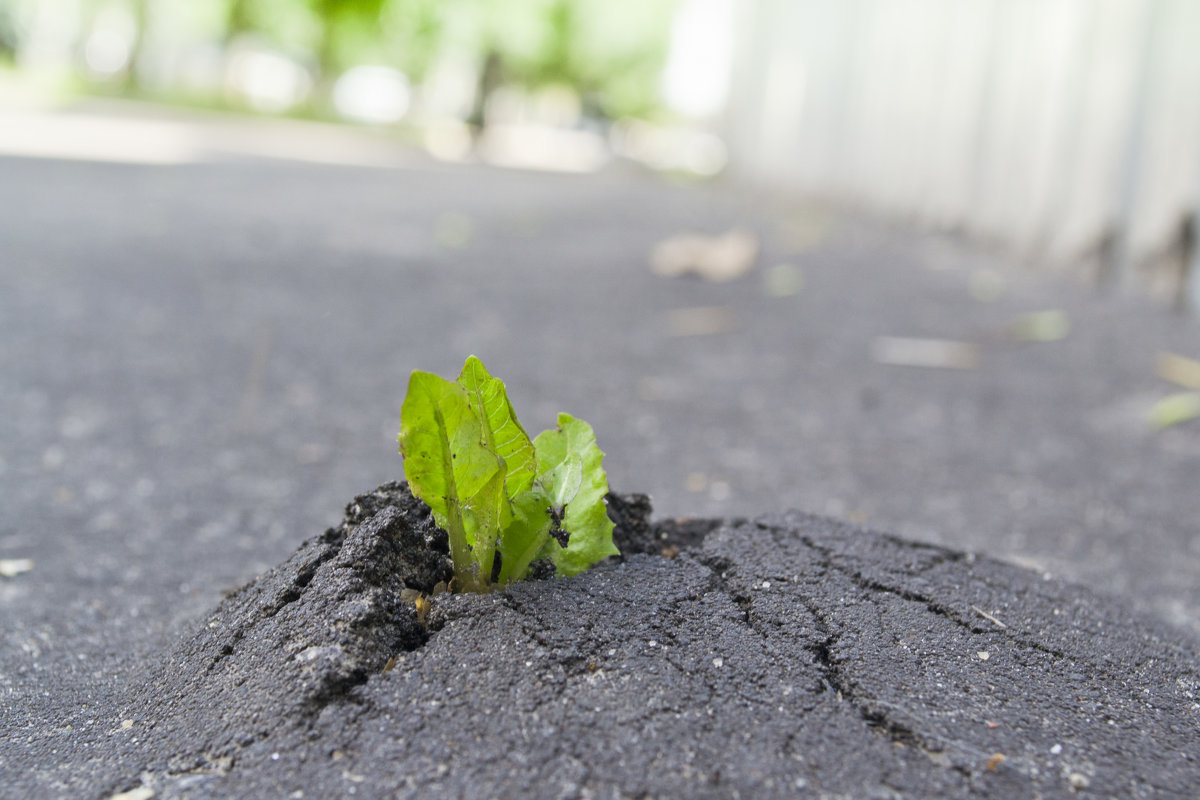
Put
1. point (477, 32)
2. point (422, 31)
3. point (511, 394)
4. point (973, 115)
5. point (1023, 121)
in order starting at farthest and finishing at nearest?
point (422, 31)
point (477, 32)
point (973, 115)
point (1023, 121)
point (511, 394)

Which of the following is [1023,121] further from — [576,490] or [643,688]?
[643,688]

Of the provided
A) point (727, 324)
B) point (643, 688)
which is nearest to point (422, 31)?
point (727, 324)

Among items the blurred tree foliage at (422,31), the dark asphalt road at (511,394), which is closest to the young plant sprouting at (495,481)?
the dark asphalt road at (511,394)

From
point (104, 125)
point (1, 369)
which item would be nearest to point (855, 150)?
point (1, 369)

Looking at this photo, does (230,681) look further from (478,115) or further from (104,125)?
(478,115)

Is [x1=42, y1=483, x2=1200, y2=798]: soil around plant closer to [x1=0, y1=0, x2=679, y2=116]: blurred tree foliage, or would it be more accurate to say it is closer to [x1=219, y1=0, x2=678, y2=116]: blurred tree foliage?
[x1=0, y1=0, x2=679, y2=116]: blurred tree foliage

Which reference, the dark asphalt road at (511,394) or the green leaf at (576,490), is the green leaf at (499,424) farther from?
the dark asphalt road at (511,394)
